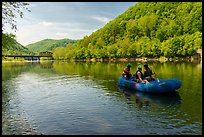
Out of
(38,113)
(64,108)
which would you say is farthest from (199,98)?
(38,113)

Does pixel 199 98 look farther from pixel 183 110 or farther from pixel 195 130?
pixel 195 130

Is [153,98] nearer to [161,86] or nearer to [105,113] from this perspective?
[161,86]

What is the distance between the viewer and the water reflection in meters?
23.8

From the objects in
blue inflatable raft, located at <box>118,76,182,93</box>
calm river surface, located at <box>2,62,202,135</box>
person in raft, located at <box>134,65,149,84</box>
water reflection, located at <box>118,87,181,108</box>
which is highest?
person in raft, located at <box>134,65,149,84</box>

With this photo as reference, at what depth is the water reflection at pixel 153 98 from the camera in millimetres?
23828

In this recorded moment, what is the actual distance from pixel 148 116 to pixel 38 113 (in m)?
8.77

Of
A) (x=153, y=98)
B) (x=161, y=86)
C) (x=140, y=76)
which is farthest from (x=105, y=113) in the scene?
(x=140, y=76)

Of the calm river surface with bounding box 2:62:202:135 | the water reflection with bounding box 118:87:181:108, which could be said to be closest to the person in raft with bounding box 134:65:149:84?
the water reflection with bounding box 118:87:181:108

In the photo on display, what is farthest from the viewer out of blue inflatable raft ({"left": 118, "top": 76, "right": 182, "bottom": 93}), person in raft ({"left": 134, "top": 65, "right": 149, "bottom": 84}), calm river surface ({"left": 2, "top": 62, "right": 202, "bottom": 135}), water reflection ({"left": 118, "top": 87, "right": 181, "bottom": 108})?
person in raft ({"left": 134, "top": 65, "right": 149, "bottom": 84})

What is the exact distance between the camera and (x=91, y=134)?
50.9 ft

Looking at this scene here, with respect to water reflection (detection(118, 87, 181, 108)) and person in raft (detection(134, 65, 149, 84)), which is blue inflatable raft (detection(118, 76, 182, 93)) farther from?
person in raft (detection(134, 65, 149, 84))

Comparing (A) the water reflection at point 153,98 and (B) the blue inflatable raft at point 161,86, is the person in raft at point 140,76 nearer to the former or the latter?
(B) the blue inflatable raft at point 161,86

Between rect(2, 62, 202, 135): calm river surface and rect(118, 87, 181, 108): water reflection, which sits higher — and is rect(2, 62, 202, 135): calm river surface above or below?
below

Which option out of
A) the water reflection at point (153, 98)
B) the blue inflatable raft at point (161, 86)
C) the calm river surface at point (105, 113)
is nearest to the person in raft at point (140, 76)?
the blue inflatable raft at point (161, 86)
